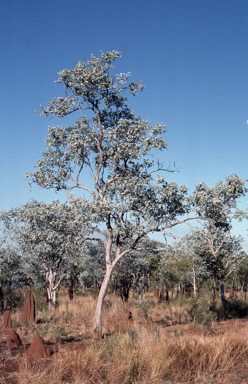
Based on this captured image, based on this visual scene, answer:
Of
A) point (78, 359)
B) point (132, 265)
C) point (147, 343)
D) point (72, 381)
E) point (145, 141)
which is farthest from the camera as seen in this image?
point (132, 265)

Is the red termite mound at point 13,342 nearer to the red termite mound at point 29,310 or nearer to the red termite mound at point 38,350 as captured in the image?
the red termite mound at point 38,350

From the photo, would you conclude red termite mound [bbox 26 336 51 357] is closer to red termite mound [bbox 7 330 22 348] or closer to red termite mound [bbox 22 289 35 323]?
red termite mound [bbox 7 330 22 348]

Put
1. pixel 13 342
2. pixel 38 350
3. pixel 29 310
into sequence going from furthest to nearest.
→ pixel 29 310, pixel 13 342, pixel 38 350

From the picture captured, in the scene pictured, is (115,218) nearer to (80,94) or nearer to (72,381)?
(80,94)

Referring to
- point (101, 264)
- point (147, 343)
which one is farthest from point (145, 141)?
point (101, 264)

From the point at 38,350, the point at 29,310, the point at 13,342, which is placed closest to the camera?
the point at 38,350

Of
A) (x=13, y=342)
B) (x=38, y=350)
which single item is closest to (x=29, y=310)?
(x=13, y=342)

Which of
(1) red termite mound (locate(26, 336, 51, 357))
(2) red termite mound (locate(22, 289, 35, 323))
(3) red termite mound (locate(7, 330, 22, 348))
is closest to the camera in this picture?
(1) red termite mound (locate(26, 336, 51, 357))

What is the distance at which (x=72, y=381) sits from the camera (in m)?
5.98

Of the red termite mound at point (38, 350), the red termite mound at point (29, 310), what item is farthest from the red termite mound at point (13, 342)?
the red termite mound at point (29, 310)

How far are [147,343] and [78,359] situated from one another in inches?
79.0

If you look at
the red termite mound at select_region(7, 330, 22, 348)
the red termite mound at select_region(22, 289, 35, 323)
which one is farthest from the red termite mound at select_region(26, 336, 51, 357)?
the red termite mound at select_region(22, 289, 35, 323)

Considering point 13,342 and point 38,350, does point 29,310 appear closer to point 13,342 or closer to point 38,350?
point 13,342

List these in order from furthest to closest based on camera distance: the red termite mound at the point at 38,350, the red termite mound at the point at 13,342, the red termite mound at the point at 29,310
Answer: the red termite mound at the point at 29,310, the red termite mound at the point at 13,342, the red termite mound at the point at 38,350
